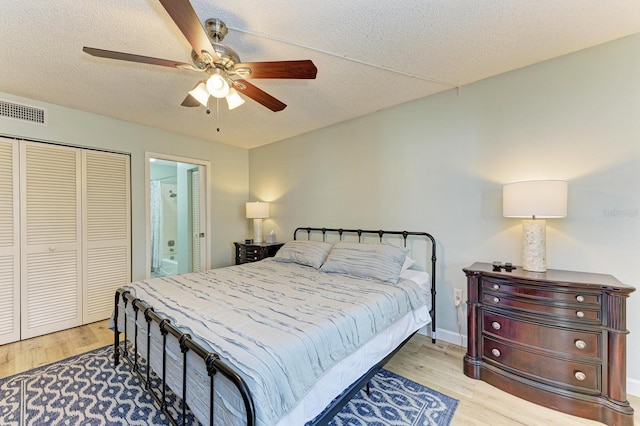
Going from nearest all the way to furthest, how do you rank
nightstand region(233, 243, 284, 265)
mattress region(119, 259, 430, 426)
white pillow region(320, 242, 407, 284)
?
mattress region(119, 259, 430, 426) → white pillow region(320, 242, 407, 284) → nightstand region(233, 243, 284, 265)

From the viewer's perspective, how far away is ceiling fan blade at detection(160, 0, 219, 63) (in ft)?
3.88

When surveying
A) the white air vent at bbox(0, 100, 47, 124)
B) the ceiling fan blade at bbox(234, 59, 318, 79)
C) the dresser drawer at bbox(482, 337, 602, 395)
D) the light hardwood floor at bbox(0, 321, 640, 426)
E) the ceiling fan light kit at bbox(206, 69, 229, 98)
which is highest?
the white air vent at bbox(0, 100, 47, 124)

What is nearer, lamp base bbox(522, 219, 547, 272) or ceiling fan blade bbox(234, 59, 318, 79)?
ceiling fan blade bbox(234, 59, 318, 79)

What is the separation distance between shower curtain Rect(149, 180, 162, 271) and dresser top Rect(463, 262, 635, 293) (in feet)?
19.0

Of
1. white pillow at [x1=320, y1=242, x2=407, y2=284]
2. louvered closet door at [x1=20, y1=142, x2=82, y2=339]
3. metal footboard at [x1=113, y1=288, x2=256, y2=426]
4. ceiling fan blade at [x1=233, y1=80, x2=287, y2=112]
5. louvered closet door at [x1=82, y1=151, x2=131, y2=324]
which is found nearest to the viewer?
metal footboard at [x1=113, y1=288, x2=256, y2=426]

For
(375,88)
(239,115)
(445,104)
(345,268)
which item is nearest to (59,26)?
(239,115)

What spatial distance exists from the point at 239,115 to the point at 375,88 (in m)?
1.66

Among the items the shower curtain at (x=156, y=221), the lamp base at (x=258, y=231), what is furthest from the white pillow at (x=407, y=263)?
the shower curtain at (x=156, y=221)

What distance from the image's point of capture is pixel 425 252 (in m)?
2.83

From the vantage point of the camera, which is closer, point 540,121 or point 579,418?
point 579,418

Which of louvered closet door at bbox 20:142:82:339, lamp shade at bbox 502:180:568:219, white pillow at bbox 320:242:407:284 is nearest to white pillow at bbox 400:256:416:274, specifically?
white pillow at bbox 320:242:407:284

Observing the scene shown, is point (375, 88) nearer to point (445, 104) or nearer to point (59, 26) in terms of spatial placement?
point (445, 104)

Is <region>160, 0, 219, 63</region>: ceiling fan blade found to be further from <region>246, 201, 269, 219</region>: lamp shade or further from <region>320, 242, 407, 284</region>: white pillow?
<region>246, 201, 269, 219</region>: lamp shade

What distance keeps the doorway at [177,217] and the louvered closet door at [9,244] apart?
1378 millimetres
